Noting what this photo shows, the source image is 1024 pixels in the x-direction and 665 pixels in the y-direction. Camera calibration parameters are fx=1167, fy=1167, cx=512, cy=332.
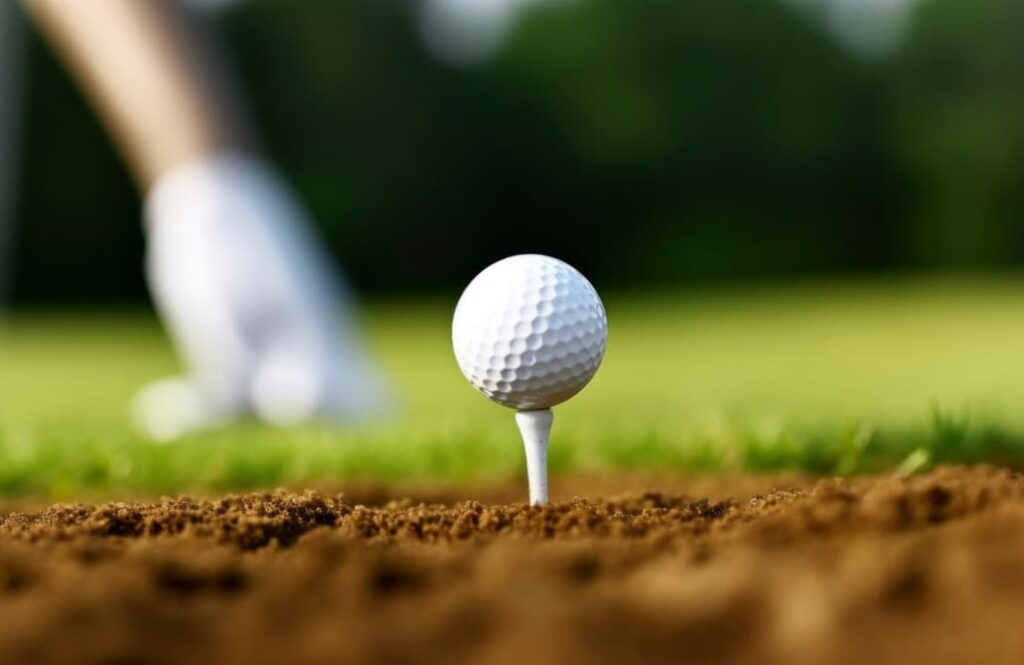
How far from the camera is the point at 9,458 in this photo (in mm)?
3184

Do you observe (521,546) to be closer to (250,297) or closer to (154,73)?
(250,297)

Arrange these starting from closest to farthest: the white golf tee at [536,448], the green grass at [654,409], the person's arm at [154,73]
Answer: the white golf tee at [536,448] → the green grass at [654,409] → the person's arm at [154,73]

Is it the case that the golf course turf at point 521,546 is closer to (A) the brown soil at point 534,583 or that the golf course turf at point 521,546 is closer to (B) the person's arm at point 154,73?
(A) the brown soil at point 534,583

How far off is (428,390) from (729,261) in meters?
21.2

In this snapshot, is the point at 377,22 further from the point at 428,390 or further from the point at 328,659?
the point at 328,659

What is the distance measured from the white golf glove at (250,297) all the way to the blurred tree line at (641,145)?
23.5 metres

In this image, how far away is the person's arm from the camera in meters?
4.50

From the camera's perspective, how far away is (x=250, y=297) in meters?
4.65

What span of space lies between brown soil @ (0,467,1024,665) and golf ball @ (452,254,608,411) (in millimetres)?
366

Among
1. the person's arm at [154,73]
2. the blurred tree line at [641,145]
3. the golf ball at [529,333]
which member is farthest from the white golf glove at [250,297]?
the blurred tree line at [641,145]

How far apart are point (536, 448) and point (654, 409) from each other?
11.2 ft

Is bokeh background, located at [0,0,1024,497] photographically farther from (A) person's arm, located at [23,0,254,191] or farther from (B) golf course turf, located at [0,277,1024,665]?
(B) golf course turf, located at [0,277,1024,665]

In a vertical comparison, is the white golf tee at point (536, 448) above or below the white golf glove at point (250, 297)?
below

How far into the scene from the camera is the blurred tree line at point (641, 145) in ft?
92.5
